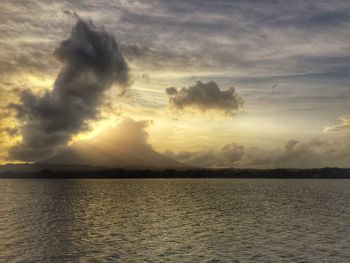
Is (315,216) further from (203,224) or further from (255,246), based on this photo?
(255,246)

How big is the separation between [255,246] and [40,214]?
190 feet

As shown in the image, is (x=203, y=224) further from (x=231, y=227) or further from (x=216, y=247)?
(x=216, y=247)

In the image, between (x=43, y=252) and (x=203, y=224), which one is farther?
(x=203, y=224)

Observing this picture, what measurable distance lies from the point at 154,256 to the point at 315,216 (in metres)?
55.6

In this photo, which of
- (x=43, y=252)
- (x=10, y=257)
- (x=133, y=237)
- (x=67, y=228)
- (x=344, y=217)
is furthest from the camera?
(x=344, y=217)

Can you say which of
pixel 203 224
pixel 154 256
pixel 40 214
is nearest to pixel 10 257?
pixel 154 256

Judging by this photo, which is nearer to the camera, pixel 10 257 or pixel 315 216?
pixel 10 257

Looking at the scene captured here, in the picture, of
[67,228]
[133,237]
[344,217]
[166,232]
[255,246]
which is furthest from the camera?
[344,217]

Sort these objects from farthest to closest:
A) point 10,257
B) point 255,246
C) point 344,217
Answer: point 344,217
point 255,246
point 10,257

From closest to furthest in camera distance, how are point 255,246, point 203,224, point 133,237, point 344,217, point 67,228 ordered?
point 255,246 → point 133,237 → point 67,228 → point 203,224 → point 344,217

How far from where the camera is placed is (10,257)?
45125 millimetres

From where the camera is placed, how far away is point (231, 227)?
69.6 meters

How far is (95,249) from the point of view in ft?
163

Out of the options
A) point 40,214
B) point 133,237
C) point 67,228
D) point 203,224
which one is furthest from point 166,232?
point 40,214
